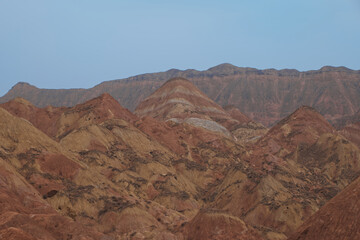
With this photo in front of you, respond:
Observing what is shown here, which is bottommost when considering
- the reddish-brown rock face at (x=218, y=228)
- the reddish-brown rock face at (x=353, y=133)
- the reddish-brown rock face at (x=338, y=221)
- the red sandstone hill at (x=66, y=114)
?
the reddish-brown rock face at (x=218, y=228)

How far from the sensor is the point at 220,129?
501 ft

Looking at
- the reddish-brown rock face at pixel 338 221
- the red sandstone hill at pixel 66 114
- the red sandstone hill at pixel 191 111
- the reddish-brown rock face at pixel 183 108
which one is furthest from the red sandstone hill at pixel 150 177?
the reddish-brown rock face at pixel 183 108

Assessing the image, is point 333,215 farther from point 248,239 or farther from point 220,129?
point 220,129

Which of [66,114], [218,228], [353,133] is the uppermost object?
[66,114]

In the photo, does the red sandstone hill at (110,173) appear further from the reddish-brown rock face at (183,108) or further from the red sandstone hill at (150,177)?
the reddish-brown rock face at (183,108)

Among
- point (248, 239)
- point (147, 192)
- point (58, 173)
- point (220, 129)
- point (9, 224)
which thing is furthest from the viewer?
point (220, 129)

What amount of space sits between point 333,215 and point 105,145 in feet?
185

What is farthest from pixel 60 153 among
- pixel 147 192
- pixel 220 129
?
pixel 220 129

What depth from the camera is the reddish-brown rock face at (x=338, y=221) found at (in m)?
43.4

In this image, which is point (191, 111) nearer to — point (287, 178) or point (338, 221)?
point (287, 178)

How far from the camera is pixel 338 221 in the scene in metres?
44.5

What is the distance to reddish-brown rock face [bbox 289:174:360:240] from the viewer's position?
43438 mm

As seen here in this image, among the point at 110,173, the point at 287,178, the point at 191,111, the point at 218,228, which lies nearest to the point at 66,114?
the point at 110,173

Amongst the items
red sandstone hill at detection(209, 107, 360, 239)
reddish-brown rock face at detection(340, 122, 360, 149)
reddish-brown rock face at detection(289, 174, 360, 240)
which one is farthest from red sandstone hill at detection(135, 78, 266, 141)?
reddish-brown rock face at detection(289, 174, 360, 240)
